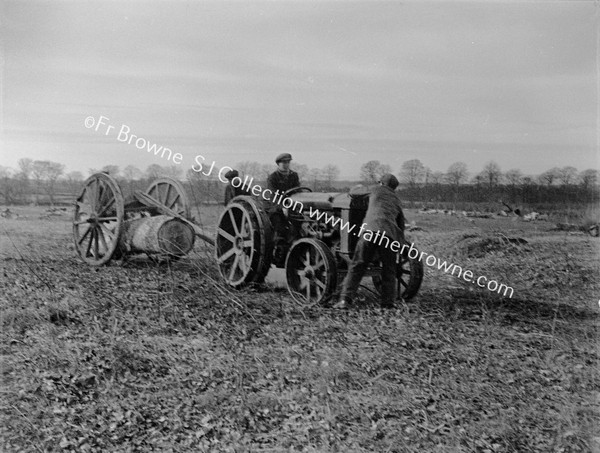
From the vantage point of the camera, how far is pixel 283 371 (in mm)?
4793

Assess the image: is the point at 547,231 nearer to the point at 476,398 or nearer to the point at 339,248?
the point at 339,248

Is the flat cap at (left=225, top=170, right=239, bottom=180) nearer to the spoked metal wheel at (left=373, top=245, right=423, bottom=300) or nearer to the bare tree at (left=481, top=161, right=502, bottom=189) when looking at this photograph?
the spoked metal wheel at (left=373, top=245, right=423, bottom=300)

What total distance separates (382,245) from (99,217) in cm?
542

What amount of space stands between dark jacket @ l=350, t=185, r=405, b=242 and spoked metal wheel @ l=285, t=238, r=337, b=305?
0.65m

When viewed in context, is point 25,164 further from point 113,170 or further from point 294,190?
point 294,190

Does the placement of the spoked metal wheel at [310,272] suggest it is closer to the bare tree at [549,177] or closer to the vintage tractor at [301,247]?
the vintage tractor at [301,247]

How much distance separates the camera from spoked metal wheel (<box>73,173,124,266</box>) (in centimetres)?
917

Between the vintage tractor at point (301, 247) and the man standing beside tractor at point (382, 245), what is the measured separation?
220 mm

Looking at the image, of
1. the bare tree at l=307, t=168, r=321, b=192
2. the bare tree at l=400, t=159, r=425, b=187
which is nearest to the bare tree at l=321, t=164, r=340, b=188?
the bare tree at l=307, t=168, r=321, b=192

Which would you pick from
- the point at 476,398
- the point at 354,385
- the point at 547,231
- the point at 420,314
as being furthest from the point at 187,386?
the point at 547,231

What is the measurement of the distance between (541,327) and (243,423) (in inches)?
152

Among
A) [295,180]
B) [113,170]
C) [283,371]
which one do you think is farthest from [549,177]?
[283,371]

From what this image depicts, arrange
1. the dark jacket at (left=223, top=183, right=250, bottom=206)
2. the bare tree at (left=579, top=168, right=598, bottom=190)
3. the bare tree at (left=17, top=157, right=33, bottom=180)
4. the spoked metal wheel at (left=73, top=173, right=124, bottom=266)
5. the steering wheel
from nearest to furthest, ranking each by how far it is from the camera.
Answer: the bare tree at (left=17, top=157, right=33, bottom=180)
the steering wheel
the dark jacket at (left=223, top=183, right=250, bottom=206)
the spoked metal wheel at (left=73, top=173, right=124, bottom=266)
the bare tree at (left=579, top=168, right=598, bottom=190)

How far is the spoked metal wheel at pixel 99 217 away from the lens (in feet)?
30.1
